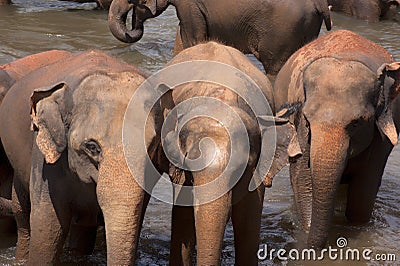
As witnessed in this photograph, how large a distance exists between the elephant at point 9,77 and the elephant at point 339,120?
134 centimetres

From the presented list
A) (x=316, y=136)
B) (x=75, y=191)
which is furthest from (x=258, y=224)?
(x=75, y=191)

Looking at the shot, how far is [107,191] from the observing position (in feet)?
12.1

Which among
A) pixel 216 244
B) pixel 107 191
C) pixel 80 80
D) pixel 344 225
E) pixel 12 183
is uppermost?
pixel 80 80

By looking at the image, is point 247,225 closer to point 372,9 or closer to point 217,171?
point 217,171

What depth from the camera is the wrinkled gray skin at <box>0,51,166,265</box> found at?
3652 millimetres

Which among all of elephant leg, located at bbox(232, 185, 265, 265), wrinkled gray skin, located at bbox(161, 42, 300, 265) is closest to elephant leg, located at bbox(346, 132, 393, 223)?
wrinkled gray skin, located at bbox(161, 42, 300, 265)

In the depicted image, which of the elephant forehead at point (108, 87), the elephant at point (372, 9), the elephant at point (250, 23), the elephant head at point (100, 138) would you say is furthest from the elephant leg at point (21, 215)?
the elephant at point (372, 9)

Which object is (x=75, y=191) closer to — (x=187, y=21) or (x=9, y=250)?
(x=9, y=250)

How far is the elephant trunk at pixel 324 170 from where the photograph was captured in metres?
4.83

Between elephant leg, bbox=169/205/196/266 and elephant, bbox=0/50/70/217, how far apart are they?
96cm

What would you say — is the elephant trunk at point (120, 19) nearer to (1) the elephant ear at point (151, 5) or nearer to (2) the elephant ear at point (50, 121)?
(1) the elephant ear at point (151, 5)

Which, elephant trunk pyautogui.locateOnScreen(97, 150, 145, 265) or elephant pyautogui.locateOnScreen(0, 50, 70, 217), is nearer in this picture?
elephant trunk pyautogui.locateOnScreen(97, 150, 145, 265)

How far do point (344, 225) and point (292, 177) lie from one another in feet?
1.37

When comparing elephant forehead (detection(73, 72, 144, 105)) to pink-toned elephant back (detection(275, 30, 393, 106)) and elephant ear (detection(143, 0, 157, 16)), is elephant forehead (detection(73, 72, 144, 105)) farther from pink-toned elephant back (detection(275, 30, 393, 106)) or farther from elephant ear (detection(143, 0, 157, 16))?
elephant ear (detection(143, 0, 157, 16))
